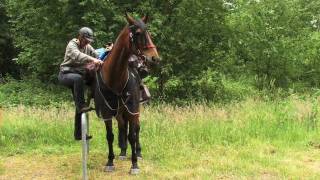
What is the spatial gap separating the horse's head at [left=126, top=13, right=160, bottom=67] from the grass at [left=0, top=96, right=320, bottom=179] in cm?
190

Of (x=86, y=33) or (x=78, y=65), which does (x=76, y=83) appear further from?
(x=86, y=33)

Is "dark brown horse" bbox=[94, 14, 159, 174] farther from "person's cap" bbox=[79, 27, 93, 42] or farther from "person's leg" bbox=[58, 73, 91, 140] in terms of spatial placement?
"person's cap" bbox=[79, 27, 93, 42]

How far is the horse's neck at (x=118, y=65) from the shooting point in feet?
25.5

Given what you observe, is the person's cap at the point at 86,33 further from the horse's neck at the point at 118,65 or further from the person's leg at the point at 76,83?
the person's leg at the point at 76,83

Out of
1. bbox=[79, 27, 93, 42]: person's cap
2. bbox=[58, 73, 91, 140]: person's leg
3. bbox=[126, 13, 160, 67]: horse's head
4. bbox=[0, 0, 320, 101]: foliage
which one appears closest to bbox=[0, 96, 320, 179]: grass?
bbox=[58, 73, 91, 140]: person's leg

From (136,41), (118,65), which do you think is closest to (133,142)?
(118,65)

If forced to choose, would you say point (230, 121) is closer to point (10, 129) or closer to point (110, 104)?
point (110, 104)

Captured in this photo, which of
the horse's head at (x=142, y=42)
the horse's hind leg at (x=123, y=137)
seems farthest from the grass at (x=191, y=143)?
the horse's head at (x=142, y=42)

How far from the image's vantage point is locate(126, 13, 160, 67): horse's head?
7266 millimetres

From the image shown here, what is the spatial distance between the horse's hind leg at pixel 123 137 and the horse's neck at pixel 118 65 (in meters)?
0.97

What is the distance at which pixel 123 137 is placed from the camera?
356 inches

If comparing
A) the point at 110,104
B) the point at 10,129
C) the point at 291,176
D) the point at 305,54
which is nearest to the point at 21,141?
the point at 10,129

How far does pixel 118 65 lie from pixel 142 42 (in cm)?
74

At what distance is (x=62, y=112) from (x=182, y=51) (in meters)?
5.85
